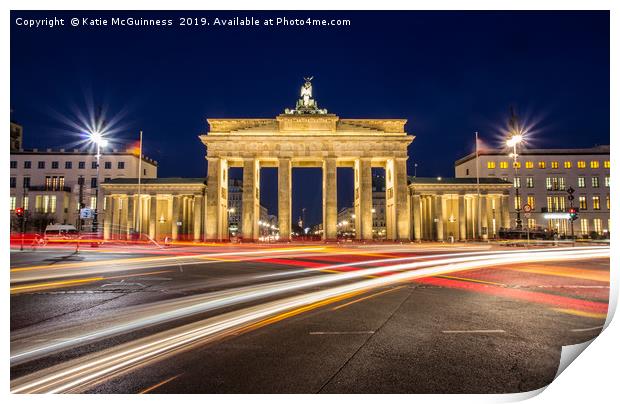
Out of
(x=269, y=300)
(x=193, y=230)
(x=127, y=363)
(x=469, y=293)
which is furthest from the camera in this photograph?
(x=193, y=230)

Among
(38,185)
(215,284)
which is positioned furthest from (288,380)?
(38,185)

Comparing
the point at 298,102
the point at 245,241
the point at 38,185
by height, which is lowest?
the point at 245,241

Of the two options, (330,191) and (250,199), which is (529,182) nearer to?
(330,191)

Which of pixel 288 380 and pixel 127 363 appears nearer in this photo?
pixel 288 380

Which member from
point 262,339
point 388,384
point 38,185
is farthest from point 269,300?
point 38,185

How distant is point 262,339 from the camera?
729 centimetres

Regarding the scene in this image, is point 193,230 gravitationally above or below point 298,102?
below

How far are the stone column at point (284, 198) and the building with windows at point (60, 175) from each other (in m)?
37.0

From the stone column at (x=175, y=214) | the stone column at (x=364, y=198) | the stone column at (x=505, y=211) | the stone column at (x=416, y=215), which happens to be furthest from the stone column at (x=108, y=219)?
the stone column at (x=505, y=211)

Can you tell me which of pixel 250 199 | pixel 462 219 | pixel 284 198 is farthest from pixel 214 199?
pixel 462 219

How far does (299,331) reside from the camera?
7.89 m
